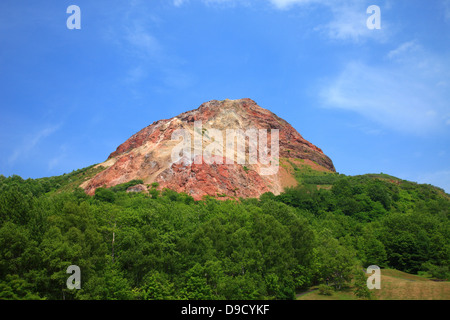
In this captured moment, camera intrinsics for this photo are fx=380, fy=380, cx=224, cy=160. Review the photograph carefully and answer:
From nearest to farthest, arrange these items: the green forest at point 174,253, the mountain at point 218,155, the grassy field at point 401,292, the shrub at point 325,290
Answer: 1. the green forest at point 174,253
2. the grassy field at point 401,292
3. the shrub at point 325,290
4. the mountain at point 218,155

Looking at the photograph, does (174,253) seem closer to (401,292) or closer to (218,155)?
(401,292)

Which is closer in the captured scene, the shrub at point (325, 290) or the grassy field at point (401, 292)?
the grassy field at point (401, 292)

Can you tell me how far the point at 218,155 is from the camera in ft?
314

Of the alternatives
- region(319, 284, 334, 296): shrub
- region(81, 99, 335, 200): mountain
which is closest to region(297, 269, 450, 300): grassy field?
region(319, 284, 334, 296): shrub

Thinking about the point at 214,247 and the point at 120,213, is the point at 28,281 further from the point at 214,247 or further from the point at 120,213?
the point at 214,247

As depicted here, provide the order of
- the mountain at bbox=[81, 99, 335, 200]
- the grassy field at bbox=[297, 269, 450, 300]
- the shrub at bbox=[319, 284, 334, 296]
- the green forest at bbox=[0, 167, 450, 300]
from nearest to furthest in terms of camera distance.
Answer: the green forest at bbox=[0, 167, 450, 300] → the grassy field at bbox=[297, 269, 450, 300] → the shrub at bbox=[319, 284, 334, 296] → the mountain at bbox=[81, 99, 335, 200]

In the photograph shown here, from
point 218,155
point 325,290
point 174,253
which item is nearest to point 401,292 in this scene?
point 325,290

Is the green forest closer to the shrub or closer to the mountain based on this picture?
the shrub

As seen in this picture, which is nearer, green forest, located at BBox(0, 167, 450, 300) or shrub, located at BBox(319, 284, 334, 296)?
green forest, located at BBox(0, 167, 450, 300)

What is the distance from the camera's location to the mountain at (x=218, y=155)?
8381 cm

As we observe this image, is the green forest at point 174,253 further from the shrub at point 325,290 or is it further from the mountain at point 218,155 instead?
the mountain at point 218,155

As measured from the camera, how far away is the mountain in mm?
83812

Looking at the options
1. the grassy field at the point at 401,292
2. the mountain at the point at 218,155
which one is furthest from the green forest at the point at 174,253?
the mountain at the point at 218,155
